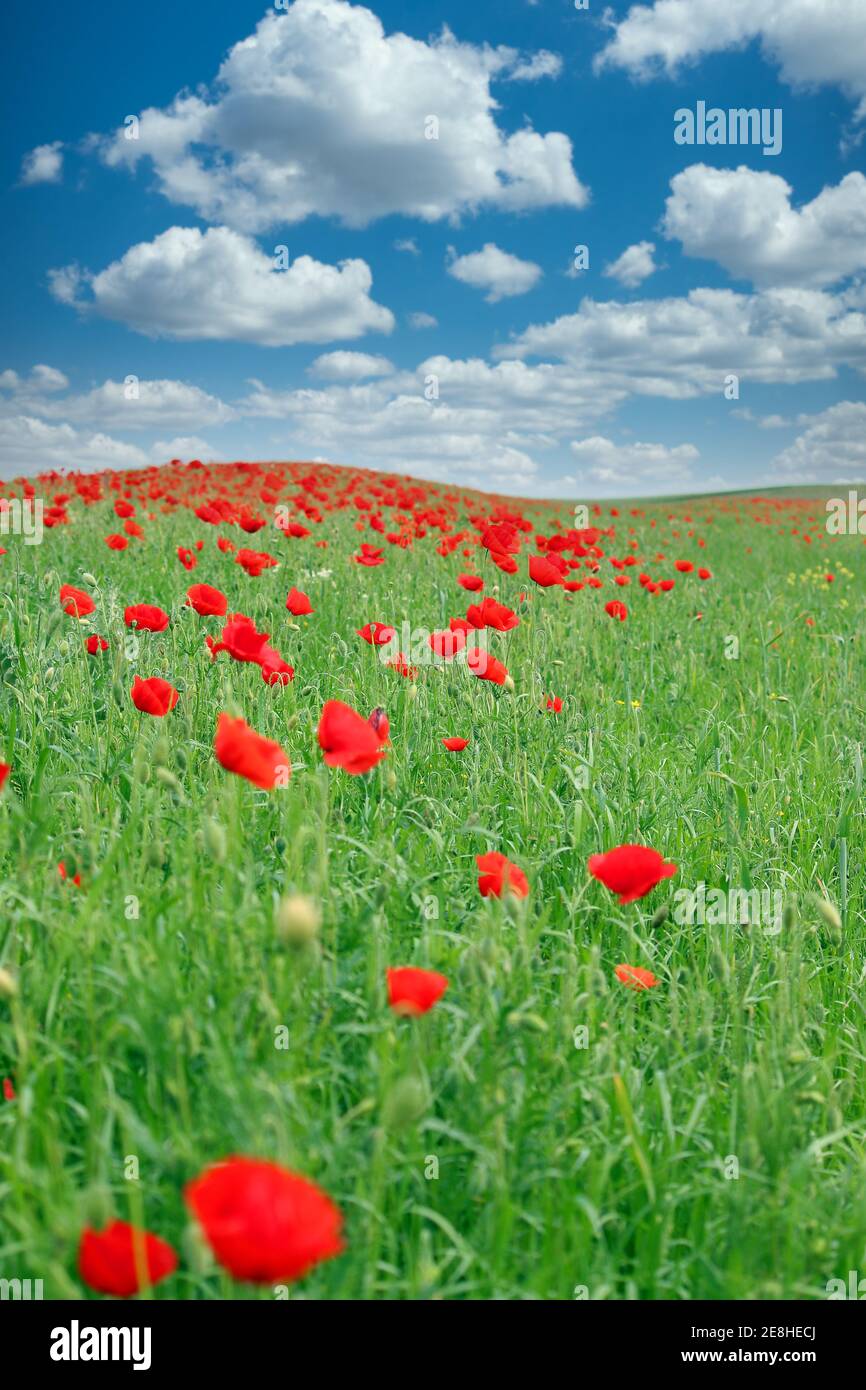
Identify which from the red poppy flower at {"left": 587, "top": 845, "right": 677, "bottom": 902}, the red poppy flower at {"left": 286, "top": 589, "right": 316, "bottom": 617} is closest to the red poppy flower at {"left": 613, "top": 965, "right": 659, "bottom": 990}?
the red poppy flower at {"left": 587, "top": 845, "right": 677, "bottom": 902}

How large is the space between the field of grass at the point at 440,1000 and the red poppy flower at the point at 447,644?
0.06 metres

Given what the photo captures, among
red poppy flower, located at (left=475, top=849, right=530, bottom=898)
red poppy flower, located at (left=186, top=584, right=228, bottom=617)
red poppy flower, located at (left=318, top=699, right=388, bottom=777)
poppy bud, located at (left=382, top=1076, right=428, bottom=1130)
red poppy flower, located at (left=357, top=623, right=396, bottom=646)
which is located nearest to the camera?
poppy bud, located at (left=382, top=1076, right=428, bottom=1130)

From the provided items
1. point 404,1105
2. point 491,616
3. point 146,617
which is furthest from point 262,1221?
point 491,616

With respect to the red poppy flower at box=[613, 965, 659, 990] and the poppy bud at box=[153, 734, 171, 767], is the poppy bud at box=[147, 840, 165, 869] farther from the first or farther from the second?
the red poppy flower at box=[613, 965, 659, 990]

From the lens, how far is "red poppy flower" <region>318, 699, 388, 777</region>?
1.79 meters

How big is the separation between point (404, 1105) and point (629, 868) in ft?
2.42

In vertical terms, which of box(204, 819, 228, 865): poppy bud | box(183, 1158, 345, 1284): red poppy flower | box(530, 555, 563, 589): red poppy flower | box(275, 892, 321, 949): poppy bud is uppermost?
box(530, 555, 563, 589): red poppy flower

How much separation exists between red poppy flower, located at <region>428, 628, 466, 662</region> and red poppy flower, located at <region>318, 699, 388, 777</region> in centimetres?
173

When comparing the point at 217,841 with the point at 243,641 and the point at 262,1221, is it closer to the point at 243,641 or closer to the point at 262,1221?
the point at 262,1221

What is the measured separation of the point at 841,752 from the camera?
393 centimetres

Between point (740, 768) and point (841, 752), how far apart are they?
640 millimetres

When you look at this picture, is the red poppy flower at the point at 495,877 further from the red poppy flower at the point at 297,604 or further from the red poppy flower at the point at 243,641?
the red poppy flower at the point at 297,604

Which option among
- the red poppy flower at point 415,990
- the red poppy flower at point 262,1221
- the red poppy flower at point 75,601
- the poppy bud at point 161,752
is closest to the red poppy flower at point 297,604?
the red poppy flower at point 75,601
